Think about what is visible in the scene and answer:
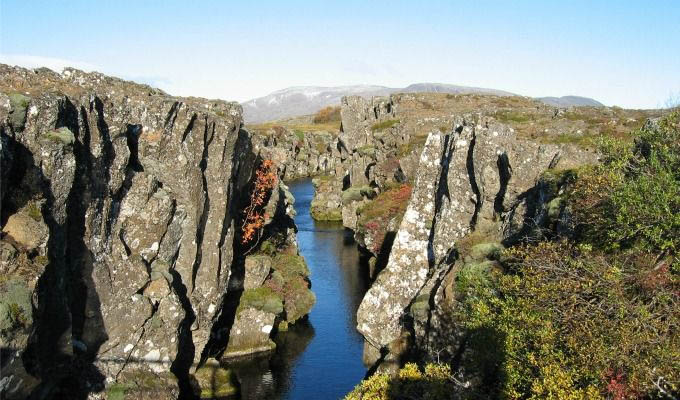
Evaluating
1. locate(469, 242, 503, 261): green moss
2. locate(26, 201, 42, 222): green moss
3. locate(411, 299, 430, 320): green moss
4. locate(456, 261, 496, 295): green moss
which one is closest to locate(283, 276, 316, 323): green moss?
locate(411, 299, 430, 320): green moss

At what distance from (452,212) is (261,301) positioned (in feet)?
60.5

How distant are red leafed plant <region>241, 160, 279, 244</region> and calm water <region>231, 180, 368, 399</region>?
10.1 metres

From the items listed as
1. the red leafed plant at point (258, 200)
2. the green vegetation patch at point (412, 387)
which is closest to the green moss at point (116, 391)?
the red leafed plant at point (258, 200)

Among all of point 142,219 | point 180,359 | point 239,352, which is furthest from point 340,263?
point 142,219

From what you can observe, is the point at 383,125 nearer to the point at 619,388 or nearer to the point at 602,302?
the point at 602,302

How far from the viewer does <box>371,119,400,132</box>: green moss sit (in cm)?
11451

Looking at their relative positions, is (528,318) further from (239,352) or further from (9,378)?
(239,352)

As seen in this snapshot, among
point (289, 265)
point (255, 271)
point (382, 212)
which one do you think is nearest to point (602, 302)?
point (255, 271)

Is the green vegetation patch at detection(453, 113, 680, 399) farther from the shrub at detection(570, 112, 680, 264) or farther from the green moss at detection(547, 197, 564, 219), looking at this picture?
the green moss at detection(547, 197, 564, 219)

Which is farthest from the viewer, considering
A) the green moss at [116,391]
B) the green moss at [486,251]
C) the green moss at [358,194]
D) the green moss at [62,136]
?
the green moss at [358,194]

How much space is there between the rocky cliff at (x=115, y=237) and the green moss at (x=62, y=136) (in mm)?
76

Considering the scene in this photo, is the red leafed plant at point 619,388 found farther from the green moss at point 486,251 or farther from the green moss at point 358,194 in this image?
the green moss at point 358,194

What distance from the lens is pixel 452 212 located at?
47.8m

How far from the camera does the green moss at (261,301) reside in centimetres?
5106
